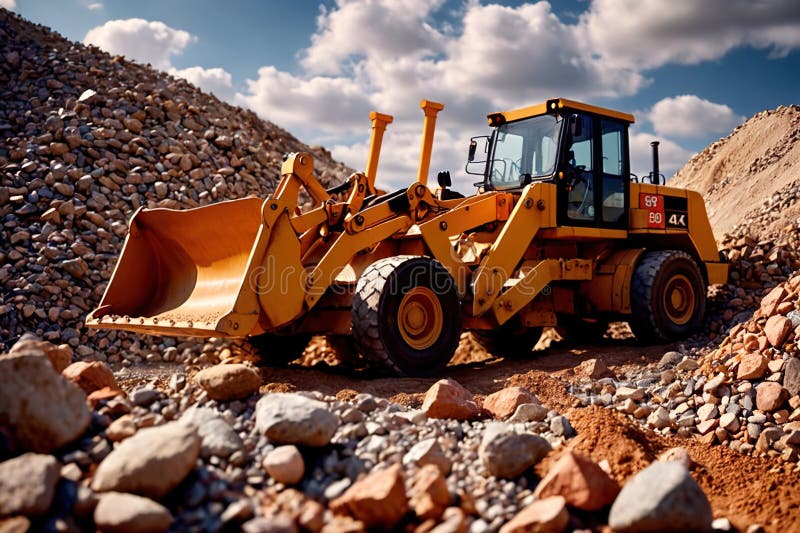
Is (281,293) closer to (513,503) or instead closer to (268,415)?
(268,415)

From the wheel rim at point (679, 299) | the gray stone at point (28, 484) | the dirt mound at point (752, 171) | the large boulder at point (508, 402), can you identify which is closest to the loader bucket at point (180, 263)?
the large boulder at point (508, 402)

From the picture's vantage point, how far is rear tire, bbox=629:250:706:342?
8094 millimetres

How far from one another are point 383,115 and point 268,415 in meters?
5.29

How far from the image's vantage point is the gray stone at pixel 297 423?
336cm

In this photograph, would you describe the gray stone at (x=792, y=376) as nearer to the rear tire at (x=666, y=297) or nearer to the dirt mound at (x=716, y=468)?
the dirt mound at (x=716, y=468)

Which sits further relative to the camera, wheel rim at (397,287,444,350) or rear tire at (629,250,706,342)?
rear tire at (629,250,706,342)

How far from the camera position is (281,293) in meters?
5.82

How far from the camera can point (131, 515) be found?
8.66ft

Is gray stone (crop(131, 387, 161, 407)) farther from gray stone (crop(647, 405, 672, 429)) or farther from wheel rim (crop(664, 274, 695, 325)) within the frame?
wheel rim (crop(664, 274, 695, 325))

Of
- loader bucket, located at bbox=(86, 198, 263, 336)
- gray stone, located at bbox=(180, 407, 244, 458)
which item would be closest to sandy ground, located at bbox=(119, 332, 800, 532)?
loader bucket, located at bbox=(86, 198, 263, 336)

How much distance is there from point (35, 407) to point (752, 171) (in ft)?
60.5

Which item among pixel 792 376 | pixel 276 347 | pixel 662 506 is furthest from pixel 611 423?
pixel 276 347

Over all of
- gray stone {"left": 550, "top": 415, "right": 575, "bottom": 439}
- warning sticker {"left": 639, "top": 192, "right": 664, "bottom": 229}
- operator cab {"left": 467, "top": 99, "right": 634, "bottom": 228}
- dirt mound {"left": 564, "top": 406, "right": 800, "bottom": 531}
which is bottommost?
dirt mound {"left": 564, "top": 406, "right": 800, "bottom": 531}

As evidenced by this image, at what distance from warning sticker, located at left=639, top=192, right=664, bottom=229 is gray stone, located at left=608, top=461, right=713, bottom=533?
618 cm
